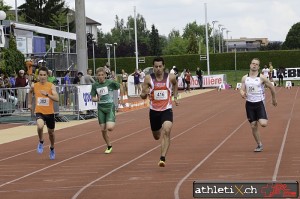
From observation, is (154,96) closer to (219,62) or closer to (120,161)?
→ (120,161)

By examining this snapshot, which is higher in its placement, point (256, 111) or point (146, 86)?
point (146, 86)

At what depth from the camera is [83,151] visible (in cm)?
1931

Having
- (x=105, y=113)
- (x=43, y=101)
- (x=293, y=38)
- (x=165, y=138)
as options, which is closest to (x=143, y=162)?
(x=165, y=138)

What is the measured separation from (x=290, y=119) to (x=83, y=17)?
10566 mm

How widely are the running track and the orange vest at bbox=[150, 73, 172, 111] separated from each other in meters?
1.08

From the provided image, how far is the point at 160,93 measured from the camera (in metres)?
14.8

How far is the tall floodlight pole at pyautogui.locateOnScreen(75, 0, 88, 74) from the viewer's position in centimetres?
3456

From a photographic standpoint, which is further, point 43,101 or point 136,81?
point 136,81

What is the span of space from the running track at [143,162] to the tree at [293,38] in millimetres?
135778

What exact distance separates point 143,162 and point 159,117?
5.02 feet

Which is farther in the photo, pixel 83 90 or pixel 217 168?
pixel 83 90

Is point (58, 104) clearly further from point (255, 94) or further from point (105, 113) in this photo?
point (255, 94)

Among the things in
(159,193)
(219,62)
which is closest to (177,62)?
(219,62)

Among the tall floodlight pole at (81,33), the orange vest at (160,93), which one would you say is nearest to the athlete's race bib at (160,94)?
the orange vest at (160,93)
